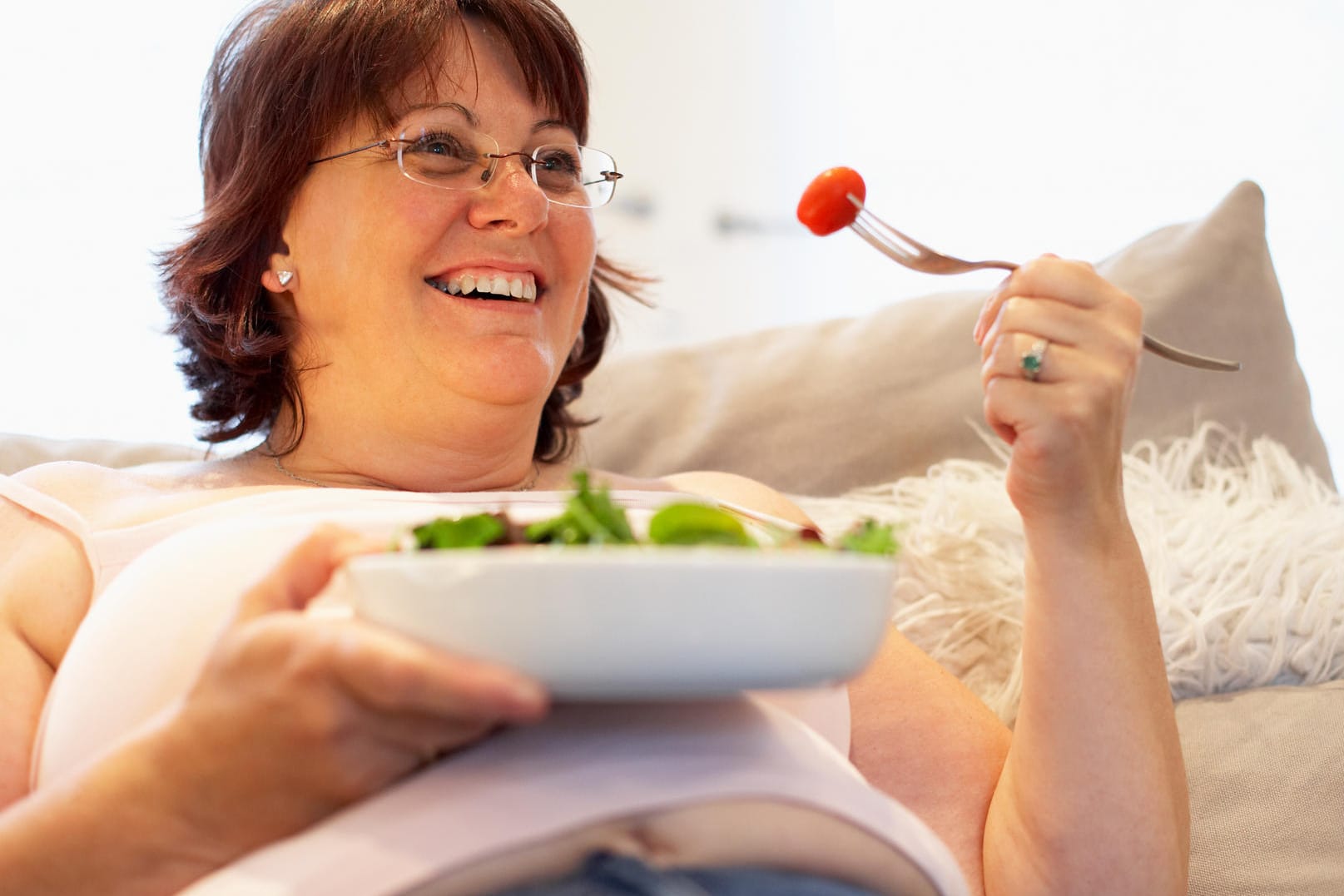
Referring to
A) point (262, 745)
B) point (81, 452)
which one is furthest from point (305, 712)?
point (81, 452)

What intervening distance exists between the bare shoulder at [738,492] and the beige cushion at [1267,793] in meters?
0.45

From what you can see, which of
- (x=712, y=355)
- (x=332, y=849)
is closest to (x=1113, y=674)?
(x=332, y=849)

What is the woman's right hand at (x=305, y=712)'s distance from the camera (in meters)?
0.49

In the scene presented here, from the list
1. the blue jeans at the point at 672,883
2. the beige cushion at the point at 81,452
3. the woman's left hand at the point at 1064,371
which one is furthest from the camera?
the beige cushion at the point at 81,452

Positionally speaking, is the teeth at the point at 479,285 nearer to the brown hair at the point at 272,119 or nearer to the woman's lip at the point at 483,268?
the woman's lip at the point at 483,268

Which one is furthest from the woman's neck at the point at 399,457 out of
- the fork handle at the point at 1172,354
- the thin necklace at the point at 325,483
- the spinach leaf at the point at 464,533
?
the spinach leaf at the point at 464,533

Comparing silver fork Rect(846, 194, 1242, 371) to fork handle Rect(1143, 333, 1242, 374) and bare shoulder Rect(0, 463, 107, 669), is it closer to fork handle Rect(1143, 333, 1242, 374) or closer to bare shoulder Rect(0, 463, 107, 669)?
fork handle Rect(1143, 333, 1242, 374)

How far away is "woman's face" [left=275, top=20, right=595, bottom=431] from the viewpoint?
3.98 feet

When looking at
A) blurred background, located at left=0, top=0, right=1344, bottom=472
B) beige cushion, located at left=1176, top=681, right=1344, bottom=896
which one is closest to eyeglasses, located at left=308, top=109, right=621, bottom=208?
blurred background, located at left=0, top=0, right=1344, bottom=472

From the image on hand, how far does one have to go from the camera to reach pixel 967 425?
1544 millimetres

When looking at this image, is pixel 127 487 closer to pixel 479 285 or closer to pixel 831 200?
pixel 479 285

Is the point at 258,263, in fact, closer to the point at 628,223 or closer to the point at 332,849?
the point at 332,849

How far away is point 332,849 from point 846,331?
123 centimetres

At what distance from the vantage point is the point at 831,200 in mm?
998
